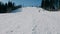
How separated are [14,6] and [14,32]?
22.2 feet

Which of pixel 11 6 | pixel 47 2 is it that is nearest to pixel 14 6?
pixel 11 6

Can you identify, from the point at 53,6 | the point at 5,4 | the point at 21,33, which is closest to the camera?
the point at 21,33

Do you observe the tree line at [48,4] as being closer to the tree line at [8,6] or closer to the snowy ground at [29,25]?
the tree line at [8,6]

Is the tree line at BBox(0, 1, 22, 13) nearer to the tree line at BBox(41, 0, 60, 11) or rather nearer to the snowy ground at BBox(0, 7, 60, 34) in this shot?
the tree line at BBox(41, 0, 60, 11)

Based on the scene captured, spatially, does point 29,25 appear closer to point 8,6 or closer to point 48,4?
point 8,6

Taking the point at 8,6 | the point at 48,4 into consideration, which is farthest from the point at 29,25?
the point at 48,4

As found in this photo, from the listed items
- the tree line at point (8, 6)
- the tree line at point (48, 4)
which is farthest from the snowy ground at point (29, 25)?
the tree line at point (48, 4)

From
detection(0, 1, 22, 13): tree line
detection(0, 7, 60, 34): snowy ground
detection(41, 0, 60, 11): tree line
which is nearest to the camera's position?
A: detection(0, 7, 60, 34): snowy ground

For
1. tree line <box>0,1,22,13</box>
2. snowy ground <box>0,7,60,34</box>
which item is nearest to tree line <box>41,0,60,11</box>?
tree line <box>0,1,22,13</box>

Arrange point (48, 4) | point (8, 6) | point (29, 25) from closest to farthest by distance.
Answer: point (29, 25) < point (8, 6) < point (48, 4)

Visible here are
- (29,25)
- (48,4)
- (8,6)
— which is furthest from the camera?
(48,4)

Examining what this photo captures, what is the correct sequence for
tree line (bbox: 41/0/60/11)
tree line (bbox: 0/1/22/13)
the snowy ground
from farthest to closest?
tree line (bbox: 41/0/60/11)
tree line (bbox: 0/1/22/13)
the snowy ground

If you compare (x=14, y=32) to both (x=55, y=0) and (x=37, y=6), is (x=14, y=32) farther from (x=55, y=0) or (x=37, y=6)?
(x=55, y=0)

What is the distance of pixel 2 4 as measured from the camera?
27.3ft
